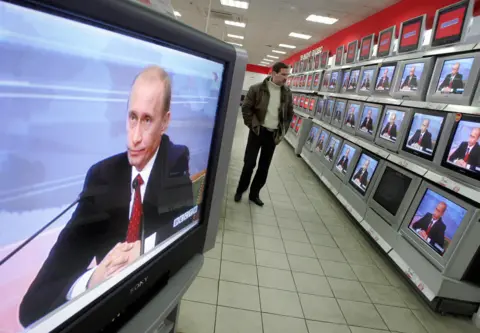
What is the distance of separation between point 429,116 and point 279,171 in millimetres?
3239

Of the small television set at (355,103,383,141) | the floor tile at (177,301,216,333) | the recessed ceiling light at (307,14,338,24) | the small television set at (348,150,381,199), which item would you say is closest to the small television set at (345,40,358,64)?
the small television set at (355,103,383,141)

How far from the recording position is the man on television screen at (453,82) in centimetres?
263

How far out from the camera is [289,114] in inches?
143

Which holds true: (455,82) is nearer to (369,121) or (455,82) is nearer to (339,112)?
(369,121)

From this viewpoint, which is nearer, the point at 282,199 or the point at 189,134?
the point at 189,134

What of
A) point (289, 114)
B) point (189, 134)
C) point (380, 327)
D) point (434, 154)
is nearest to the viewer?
point (189, 134)

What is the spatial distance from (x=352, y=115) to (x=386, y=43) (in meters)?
1.04

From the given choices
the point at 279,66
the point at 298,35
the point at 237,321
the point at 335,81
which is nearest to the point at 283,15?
the point at 298,35

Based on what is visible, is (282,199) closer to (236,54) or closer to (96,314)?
(236,54)

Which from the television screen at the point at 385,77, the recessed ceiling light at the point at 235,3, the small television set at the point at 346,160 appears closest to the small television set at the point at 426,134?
the television screen at the point at 385,77

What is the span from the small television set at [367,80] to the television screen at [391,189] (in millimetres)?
1445

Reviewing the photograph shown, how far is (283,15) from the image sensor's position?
793 cm

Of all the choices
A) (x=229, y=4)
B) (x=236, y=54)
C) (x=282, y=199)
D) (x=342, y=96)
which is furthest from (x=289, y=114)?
(x=229, y=4)

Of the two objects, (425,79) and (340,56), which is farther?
(340,56)
